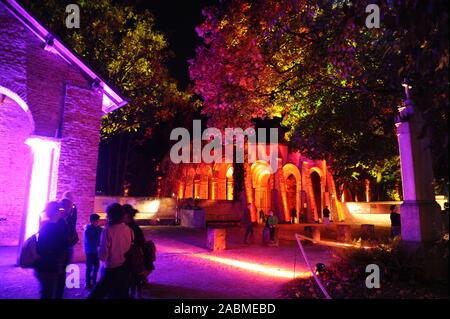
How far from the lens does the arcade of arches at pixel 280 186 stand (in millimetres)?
30891

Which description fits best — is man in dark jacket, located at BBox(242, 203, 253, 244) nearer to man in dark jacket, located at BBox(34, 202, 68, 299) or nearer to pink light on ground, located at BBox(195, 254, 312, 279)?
pink light on ground, located at BBox(195, 254, 312, 279)

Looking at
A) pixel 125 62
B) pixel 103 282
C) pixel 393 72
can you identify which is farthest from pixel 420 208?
pixel 125 62

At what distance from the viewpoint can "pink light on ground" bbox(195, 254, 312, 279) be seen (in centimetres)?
899

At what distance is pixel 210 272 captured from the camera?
9.37m

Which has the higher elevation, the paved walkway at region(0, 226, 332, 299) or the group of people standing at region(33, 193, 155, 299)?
the group of people standing at region(33, 193, 155, 299)

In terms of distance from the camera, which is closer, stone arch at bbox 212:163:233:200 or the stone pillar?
the stone pillar

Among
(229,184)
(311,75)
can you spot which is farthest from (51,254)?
(229,184)

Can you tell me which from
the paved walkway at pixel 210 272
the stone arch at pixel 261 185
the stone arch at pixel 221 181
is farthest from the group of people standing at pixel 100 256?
the stone arch at pixel 221 181

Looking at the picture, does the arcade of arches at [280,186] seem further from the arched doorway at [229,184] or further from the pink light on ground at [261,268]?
the pink light on ground at [261,268]

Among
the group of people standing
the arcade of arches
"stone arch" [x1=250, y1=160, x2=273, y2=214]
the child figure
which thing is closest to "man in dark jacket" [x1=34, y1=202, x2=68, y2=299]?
the group of people standing

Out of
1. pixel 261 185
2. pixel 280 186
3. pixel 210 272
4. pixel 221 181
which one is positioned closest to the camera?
pixel 210 272

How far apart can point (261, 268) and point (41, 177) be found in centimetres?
744

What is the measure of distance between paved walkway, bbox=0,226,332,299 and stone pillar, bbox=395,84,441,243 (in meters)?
3.14

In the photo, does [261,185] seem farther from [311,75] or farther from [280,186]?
[311,75]
